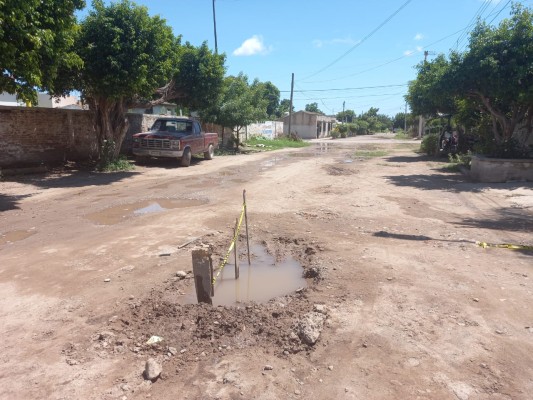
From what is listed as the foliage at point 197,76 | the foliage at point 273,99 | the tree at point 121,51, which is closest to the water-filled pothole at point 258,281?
the tree at point 121,51

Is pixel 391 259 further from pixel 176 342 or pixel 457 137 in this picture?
pixel 457 137

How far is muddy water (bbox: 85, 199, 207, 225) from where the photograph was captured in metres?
7.97

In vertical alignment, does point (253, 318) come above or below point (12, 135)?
below

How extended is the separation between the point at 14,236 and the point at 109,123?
31.0 ft

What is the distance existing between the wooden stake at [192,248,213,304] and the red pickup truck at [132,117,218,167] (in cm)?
1277

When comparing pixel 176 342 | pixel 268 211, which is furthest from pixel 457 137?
pixel 176 342

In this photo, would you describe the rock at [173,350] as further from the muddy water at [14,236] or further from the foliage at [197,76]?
the foliage at [197,76]

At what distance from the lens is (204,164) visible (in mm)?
18391

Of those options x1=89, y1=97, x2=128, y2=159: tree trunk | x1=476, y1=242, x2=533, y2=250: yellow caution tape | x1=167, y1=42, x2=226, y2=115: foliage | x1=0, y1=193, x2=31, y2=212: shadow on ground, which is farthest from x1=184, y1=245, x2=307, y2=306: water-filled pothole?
x1=167, y1=42, x2=226, y2=115: foliage

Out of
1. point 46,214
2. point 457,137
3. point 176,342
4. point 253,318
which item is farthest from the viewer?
point 457,137

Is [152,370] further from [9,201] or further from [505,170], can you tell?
[505,170]

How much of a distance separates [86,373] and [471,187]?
12011 mm

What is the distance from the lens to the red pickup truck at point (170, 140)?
1630 centimetres

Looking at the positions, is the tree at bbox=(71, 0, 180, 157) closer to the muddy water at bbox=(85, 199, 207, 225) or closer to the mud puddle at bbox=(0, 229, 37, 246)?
the muddy water at bbox=(85, 199, 207, 225)
